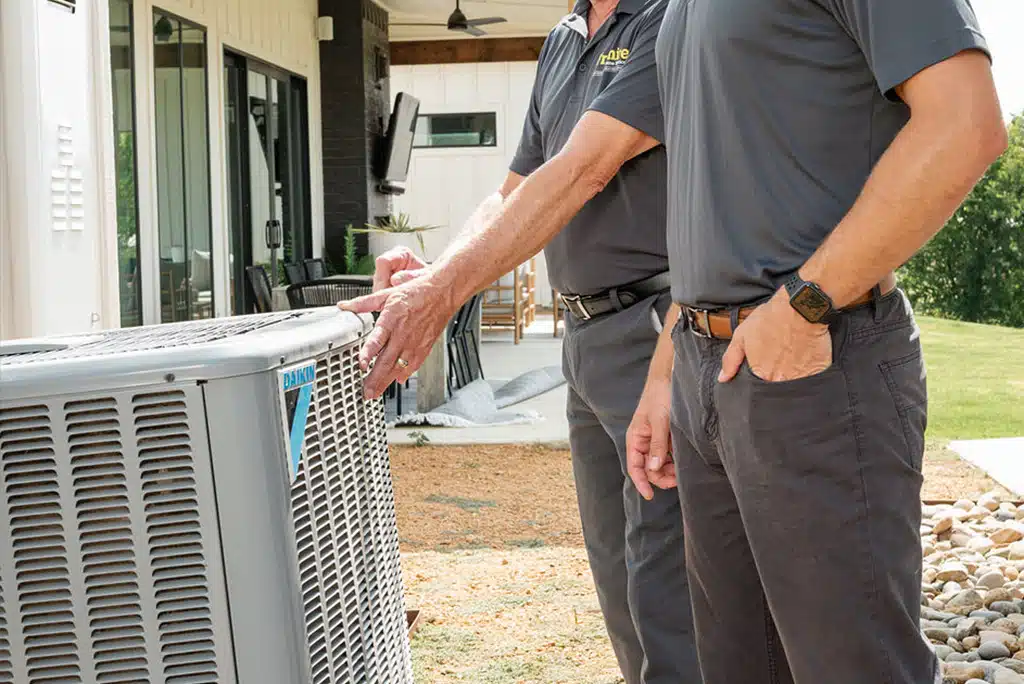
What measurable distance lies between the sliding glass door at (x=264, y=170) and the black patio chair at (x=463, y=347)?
5.54ft

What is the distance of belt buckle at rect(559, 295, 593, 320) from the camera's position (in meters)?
2.47

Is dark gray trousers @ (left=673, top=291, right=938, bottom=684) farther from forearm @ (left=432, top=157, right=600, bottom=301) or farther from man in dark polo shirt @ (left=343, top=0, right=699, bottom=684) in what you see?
forearm @ (left=432, top=157, right=600, bottom=301)

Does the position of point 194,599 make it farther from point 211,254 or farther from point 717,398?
point 211,254

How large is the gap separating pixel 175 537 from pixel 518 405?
7188mm

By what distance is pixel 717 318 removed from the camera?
162cm

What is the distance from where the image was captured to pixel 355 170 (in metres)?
12.2

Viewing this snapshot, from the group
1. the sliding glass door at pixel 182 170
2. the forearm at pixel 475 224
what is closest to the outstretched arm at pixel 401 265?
the forearm at pixel 475 224

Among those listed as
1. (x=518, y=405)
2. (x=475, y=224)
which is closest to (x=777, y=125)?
(x=475, y=224)

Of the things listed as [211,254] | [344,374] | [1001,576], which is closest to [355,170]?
[211,254]

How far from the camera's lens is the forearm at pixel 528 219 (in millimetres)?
2145

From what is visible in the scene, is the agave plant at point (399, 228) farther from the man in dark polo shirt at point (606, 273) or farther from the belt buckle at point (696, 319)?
the belt buckle at point (696, 319)

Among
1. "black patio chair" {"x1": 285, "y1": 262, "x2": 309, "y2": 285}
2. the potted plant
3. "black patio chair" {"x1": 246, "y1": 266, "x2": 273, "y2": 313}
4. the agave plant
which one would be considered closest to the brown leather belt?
"black patio chair" {"x1": 246, "y1": 266, "x2": 273, "y2": 313}

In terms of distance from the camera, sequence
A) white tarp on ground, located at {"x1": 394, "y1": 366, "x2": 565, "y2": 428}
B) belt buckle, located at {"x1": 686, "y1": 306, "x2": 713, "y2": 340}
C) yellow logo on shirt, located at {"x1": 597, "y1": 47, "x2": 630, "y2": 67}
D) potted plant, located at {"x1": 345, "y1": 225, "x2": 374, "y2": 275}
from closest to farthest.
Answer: belt buckle, located at {"x1": 686, "y1": 306, "x2": 713, "y2": 340} < yellow logo on shirt, located at {"x1": 597, "y1": 47, "x2": 630, "y2": 67} < white tarp on ground, located at {"x1": 394, "y1": 366, "x2": 565, "y2": 428} < potted plant, located at {"x1": 345, "y1": 225, "x2": 374, "y2": 275}

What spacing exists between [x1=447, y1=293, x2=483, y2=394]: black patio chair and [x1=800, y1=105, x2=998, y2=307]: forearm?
6.97 m
